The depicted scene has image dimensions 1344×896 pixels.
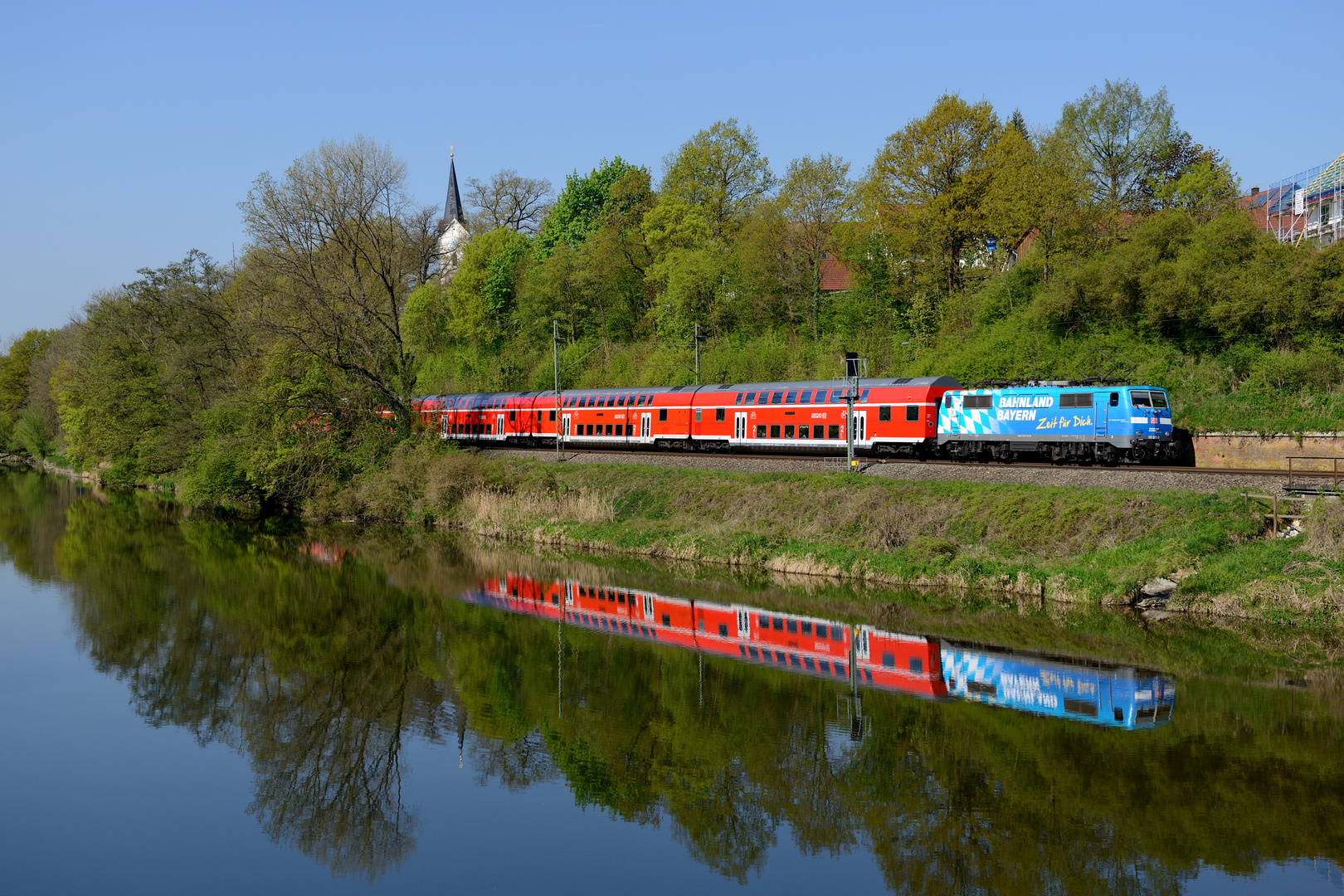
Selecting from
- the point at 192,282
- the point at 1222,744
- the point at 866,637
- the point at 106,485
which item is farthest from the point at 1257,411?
the point at 106,485

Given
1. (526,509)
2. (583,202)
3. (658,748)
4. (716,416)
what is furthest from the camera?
(583,202)

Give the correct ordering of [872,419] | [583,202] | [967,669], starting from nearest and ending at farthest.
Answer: [967,669], [872,419], [583,202]

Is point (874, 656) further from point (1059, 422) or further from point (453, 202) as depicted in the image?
point (453, 202)

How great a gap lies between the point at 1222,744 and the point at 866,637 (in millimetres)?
8329

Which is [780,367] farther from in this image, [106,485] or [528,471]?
[106,485]

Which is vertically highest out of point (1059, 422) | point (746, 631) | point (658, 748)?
point (1059, 422)

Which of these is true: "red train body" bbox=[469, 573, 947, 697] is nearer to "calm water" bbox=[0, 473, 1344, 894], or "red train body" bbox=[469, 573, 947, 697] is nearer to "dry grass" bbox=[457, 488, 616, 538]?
"calm water" bbox=[0, 473, 1344, 894]

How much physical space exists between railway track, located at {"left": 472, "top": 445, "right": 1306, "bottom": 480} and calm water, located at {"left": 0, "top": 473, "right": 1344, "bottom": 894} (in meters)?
7.18

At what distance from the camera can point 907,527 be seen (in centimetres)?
2956

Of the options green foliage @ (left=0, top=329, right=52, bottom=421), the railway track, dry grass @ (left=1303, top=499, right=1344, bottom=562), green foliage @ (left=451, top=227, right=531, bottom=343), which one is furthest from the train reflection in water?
green foliage @ (left=0, top=329, right=52, bottom=421)

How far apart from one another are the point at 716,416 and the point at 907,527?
15.6m

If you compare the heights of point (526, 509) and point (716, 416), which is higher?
point (716, 416)

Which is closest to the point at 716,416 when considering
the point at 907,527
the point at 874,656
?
the point at 907,527

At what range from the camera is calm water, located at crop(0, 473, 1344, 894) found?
1270cm
